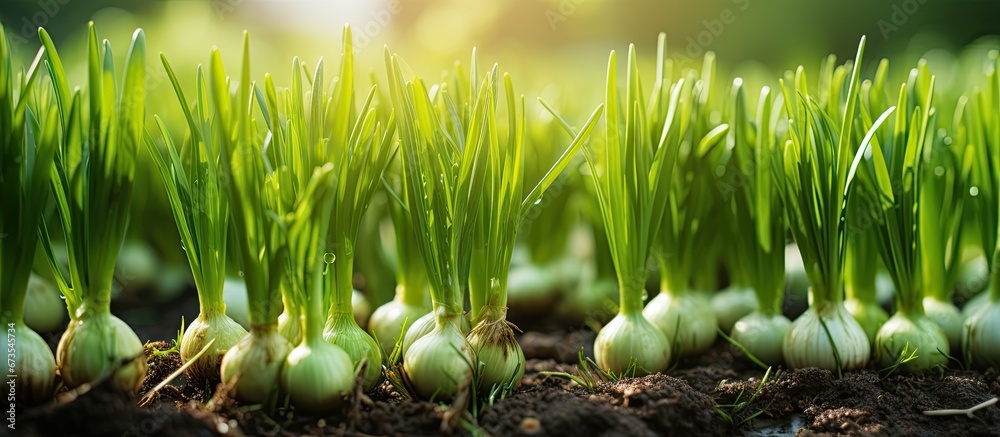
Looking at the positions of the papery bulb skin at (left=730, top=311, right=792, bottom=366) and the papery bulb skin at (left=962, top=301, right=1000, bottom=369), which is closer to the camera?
the papery bulb skin at (left=962, top=301, right=1000, bottom=369)

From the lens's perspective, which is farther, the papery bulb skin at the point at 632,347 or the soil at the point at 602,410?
the papery bulb skin at the point at 632,347

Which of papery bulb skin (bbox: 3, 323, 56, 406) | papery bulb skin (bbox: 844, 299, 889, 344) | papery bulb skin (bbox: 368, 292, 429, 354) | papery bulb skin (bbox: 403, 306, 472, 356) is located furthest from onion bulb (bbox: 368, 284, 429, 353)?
papery bulb skin (bbox: 844, 299, 889, 344)

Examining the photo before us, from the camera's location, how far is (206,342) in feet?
4.86

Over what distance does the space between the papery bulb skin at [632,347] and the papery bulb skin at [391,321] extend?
47 cm

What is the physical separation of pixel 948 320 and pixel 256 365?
1.71 meters

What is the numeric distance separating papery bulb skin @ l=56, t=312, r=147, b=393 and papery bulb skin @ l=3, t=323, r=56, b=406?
0.03 meters

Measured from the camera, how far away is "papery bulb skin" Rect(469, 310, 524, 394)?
1.50 metres

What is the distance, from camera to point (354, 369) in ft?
4.69

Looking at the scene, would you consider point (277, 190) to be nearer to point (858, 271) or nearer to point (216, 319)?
point (216, 319)

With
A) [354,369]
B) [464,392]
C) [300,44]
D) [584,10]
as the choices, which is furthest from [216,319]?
[584,10]

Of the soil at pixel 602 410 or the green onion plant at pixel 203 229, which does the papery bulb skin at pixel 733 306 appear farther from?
the green onion plant at pixel 203 229

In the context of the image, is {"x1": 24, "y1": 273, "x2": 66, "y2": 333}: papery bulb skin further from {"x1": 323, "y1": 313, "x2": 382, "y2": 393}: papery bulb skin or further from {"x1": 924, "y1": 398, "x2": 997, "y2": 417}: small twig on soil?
{"x1": 924, "y1": 398, "x2": 997, "y2": 417}: small twig on soil

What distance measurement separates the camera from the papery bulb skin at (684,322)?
1898 mm

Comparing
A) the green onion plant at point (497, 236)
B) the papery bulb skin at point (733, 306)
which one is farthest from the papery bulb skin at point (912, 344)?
the green onion plant at point (497, 236)
